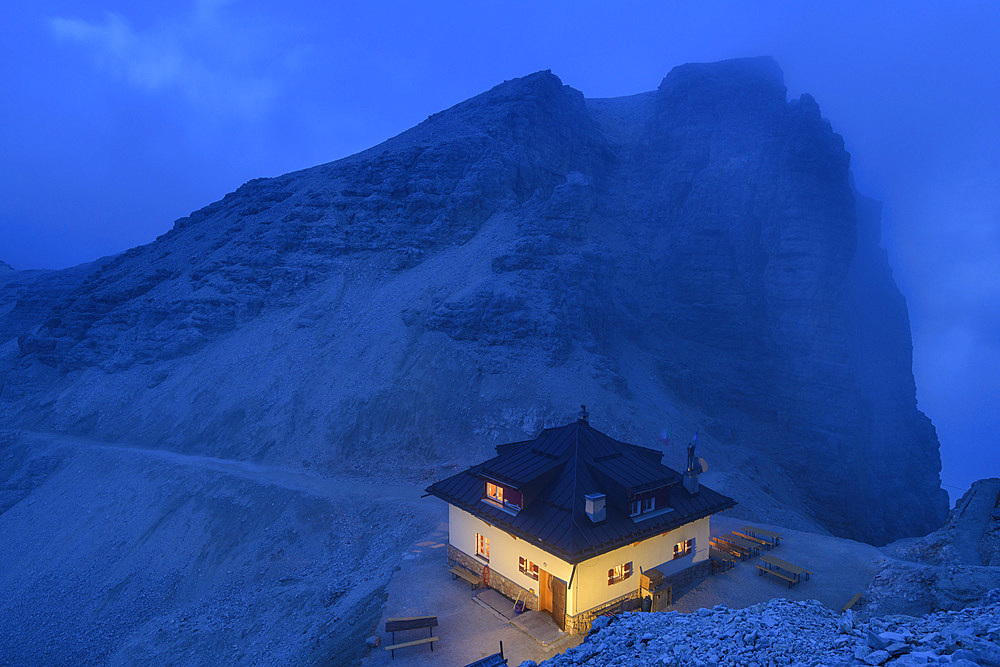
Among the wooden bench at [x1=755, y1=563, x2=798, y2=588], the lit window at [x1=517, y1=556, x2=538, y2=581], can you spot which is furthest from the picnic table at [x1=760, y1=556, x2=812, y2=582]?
the lit window at [x1=517, y1=556, x2=538, y2=581]

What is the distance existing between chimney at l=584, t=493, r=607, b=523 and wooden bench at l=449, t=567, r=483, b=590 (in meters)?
6.44

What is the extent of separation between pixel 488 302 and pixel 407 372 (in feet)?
36.9

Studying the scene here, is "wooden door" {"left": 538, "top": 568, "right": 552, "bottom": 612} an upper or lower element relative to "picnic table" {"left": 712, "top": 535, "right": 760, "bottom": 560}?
lower

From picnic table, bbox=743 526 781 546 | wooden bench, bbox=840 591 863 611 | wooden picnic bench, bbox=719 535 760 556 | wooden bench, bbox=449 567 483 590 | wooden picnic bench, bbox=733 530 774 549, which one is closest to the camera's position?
wooden bench, bbox=840 591 863 611

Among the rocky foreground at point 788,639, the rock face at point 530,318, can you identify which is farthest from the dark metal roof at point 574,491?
the rock face at point 530,318

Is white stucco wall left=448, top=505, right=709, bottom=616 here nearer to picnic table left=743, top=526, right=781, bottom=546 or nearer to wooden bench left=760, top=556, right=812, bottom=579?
wooden bench left=760, top=556, right=812, bottom=579

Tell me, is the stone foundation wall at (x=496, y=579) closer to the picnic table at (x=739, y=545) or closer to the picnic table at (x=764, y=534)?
the picnic table at (x=739, y=545)

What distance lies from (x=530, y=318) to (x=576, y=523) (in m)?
33.7

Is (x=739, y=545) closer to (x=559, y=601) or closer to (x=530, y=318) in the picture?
(x=559, y=601)

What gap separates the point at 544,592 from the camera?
20578mm

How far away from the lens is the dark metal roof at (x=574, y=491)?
19969 mm

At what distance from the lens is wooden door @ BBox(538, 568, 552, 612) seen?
20.4 m

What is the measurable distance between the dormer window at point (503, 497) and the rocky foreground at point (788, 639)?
29.9 feet

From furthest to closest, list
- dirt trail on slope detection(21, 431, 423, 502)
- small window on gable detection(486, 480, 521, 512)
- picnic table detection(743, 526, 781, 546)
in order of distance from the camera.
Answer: dirt trail on slope detection(21, 431, 423, 502) → picnic table detection(743, 526, 781, 546) → small window on gable detection(486, 480, 521, 512)
